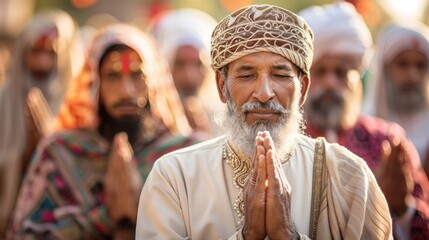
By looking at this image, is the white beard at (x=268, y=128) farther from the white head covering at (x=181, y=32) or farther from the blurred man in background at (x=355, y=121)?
the white head covering at (x=181, y=32)

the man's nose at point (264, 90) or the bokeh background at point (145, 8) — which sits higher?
the man's nose at point (264, 90)

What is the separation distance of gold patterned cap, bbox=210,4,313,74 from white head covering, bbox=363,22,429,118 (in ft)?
13.5

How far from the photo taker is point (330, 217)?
6.50 meters

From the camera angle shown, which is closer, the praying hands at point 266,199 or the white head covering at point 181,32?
the praying hands at point 266,199

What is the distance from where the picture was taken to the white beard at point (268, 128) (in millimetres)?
6586

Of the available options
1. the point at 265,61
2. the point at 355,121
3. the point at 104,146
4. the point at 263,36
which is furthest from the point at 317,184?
the point at 104,146

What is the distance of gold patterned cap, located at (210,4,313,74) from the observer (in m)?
6.57

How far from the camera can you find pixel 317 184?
6602mm

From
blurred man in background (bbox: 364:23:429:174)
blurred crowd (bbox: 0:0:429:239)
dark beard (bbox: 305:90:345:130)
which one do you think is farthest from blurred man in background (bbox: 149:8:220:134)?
dark beard (bbox: 305:90:345:130)

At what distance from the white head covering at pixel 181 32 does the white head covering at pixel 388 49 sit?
2.57m

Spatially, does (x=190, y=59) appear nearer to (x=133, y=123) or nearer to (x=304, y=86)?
(x=133, y=123)

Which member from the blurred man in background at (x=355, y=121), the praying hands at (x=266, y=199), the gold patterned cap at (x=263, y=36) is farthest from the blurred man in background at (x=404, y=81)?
the praying hands at (x=266, y=199)

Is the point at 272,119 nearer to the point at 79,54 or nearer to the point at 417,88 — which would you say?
the point at 417,88

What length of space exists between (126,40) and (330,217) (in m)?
3.23
